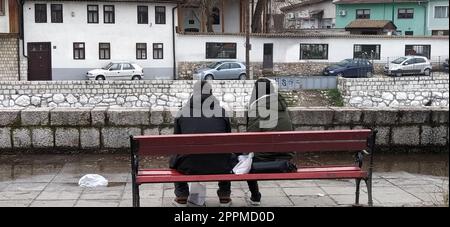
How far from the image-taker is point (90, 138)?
349 inches

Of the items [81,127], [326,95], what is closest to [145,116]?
[81,127]

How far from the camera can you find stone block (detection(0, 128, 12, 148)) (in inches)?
343

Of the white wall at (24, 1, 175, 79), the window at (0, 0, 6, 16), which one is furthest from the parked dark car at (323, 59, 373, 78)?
the window at (0, 0, 6, 16)

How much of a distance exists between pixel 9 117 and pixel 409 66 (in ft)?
111

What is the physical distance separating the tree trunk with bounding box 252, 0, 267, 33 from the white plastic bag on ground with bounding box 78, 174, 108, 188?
36.9 m

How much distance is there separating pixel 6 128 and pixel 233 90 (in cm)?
2278

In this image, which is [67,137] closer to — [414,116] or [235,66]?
[414,116]

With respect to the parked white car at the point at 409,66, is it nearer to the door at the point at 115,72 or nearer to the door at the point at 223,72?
the door at the point at 223,72

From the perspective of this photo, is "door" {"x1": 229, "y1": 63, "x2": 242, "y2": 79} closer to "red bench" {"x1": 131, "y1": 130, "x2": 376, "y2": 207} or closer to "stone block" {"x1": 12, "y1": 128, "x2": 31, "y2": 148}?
"stone block" {"x1": 12, "y1": 128, "x2": 31, "y2": 148}

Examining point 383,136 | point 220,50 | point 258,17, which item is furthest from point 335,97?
point 383,136

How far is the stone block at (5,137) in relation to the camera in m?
8.70

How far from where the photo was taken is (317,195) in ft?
21.2

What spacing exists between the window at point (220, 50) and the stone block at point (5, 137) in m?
31.1

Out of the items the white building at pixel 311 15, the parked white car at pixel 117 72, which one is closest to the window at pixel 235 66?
the parked white car at pixel 117 72
